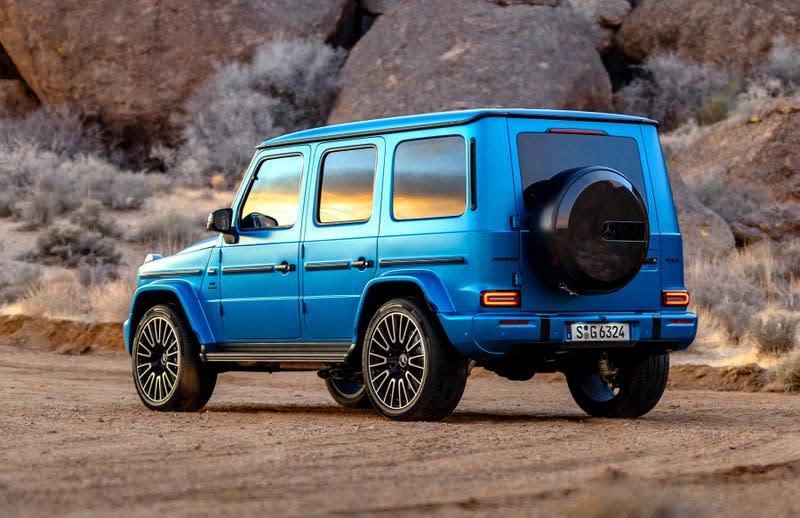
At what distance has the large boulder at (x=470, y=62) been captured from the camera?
89.4ft

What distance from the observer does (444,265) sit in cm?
935

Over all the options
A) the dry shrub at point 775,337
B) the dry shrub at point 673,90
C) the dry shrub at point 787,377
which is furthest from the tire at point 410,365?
the dry shrub at point 673,90

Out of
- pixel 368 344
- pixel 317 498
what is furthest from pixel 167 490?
pixel 368 344

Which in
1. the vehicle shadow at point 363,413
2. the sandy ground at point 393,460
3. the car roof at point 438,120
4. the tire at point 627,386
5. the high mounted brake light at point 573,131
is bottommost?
the vehicle shadow at point 363,413

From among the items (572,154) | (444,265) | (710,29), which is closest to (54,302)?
(444,265)

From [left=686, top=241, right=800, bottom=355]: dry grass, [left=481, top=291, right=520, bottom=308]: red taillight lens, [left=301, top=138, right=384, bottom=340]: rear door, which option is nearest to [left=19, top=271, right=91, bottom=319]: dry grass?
[left=686, top=241, right=800, bottom=355]: dry grass

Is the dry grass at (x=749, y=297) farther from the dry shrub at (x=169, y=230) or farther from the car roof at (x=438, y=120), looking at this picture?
the dry shrub at (x=169, y=230)

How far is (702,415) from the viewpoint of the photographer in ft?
35.6

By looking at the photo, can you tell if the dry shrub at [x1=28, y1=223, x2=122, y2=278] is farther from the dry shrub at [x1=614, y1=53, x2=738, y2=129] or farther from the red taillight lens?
the red taillight lens

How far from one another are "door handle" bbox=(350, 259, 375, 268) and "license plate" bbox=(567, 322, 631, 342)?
1419 mm

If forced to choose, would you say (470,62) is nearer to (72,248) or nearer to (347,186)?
(72,248)

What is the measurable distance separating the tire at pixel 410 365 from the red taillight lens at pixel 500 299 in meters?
0.45

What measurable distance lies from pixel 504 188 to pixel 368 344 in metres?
1.45

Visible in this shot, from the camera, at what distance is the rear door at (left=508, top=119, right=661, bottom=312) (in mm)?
9312
